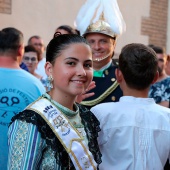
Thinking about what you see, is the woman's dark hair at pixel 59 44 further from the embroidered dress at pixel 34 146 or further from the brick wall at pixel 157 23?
the brick wall at pixel 157 23

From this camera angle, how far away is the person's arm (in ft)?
7.75

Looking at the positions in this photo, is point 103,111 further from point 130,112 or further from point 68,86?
point 68,86

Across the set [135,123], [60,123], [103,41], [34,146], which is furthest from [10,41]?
[34,146]

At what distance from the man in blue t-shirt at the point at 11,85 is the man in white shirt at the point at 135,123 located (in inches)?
29.5

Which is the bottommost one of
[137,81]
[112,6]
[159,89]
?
[159,89]

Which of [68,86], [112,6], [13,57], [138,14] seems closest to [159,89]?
[112,6]

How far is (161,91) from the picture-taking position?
5.20m

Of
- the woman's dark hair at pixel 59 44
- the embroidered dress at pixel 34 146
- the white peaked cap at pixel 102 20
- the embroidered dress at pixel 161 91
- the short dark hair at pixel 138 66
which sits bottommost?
the embroidered dress at pixel 161 91

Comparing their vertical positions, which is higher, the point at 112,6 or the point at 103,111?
the point at 112,6

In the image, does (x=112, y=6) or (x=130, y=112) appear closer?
(x=130, y=112)

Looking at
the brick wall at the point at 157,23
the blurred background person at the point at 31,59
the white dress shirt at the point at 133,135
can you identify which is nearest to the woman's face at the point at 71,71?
the white dress shirt at the point at 133,135

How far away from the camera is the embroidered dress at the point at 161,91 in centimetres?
512

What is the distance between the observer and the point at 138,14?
32.4 ft

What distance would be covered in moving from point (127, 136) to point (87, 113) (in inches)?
12.2
